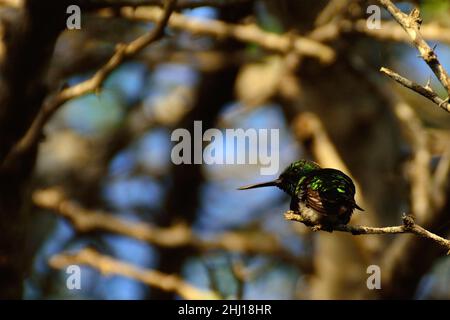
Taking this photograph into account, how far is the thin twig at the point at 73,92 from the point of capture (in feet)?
11.5

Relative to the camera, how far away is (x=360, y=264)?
5.95m

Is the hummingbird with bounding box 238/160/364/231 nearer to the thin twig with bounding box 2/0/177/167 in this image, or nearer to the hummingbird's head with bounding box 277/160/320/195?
the hummingbird's head with bounding box 277/160/320/195

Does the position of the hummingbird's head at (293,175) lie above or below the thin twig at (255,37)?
below

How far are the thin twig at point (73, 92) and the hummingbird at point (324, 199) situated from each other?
1.00m

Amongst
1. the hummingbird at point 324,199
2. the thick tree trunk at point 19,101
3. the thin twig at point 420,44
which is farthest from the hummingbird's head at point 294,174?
the thick tree trunk at point 19,101

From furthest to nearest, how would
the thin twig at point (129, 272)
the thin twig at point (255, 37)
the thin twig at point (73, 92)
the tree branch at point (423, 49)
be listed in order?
the thin twig at point (255, 37) < the thin twig at point (129, 272) < the thin twig at point (73, 92) < the tree branch at point (423, 49)

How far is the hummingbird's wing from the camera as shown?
2883 millimetres

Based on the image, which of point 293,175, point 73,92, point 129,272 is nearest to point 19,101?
point 73,92

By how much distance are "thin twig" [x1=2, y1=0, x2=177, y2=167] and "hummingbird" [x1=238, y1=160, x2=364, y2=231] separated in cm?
100

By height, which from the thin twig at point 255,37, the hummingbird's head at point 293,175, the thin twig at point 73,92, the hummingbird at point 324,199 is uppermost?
the thin twig at point 255,37

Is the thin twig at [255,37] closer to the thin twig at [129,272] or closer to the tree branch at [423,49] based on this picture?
the thin twig at [129,272]

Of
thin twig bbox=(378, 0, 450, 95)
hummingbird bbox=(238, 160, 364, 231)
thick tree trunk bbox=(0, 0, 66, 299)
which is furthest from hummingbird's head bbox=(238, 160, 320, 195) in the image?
thick tree trunk bbox=(0, 0, 66, 299)

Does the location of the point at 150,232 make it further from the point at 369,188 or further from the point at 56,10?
the point at 56,10
